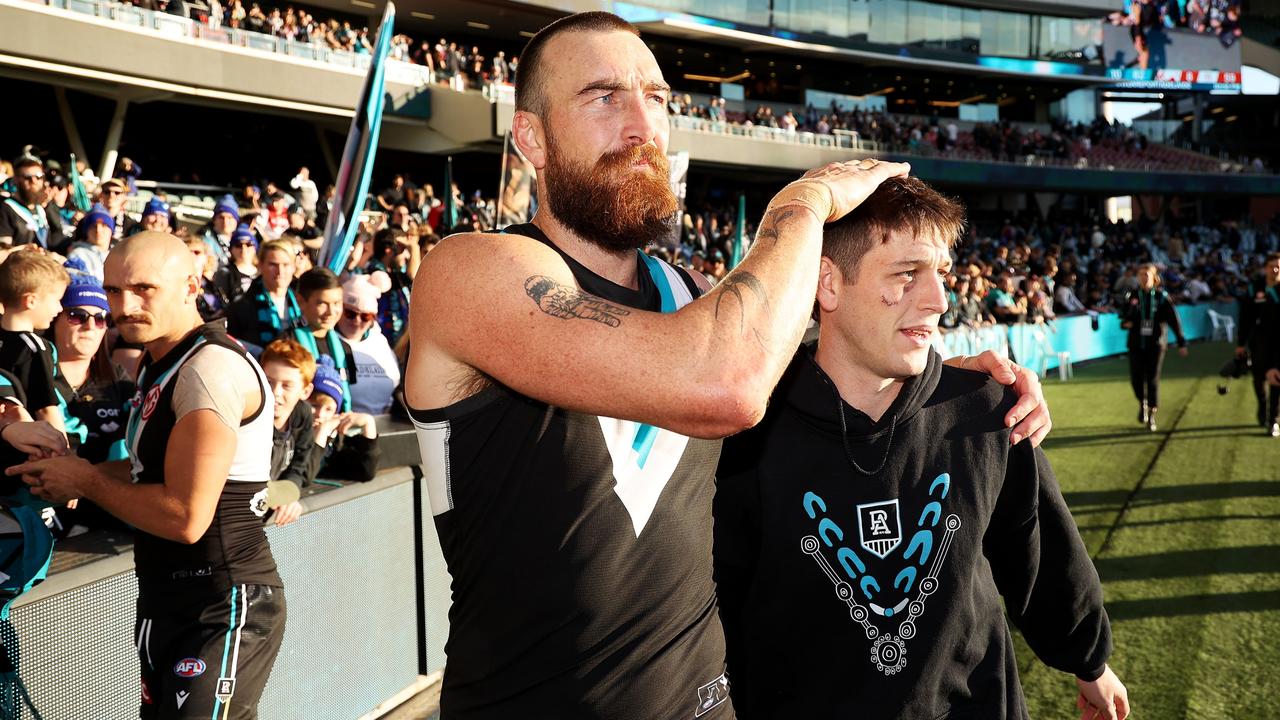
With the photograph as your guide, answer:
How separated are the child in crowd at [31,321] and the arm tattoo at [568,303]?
9.84ft

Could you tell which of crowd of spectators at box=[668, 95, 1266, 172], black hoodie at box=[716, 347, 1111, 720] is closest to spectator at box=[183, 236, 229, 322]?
black hoodie at box=[716, 347, 1111, 720]

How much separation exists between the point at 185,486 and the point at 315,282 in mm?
3058

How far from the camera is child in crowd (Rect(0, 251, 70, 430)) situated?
3.79m

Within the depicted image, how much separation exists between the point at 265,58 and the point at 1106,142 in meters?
40.2

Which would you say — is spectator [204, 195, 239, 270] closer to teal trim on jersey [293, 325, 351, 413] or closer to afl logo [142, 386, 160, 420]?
teal trim on jersey [293, 325, 351, 413]

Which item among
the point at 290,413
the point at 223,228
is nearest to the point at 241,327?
the point at 290,413

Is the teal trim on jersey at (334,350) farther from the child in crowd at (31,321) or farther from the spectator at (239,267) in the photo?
the spectator at (239,267)

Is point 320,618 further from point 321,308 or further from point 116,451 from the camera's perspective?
point 321,308

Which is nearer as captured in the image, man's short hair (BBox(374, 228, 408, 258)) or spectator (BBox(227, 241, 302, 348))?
spectator (BBox(227, 241, 302, 348))

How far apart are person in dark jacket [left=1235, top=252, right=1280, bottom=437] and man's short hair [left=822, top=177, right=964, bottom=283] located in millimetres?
9849

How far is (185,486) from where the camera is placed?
284cm

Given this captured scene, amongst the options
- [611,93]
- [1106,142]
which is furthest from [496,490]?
[1106,142]

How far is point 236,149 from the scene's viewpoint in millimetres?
30328

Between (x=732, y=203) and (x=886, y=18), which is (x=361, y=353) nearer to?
(x=732, y=203)
